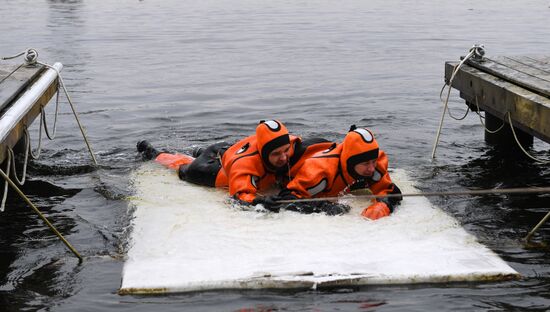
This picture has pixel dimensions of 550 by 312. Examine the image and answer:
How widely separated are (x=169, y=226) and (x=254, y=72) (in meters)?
10.6

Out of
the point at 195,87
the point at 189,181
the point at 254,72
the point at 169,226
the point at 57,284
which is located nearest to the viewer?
the point at 57,284

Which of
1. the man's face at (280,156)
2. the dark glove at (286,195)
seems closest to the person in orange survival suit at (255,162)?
the man's face at (280,156)

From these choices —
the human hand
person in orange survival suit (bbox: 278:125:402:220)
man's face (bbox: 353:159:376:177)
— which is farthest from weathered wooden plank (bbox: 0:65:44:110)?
the human hand

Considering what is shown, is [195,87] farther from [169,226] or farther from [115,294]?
[115,294]

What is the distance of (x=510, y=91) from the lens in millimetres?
9156

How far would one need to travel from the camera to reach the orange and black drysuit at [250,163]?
321 inches

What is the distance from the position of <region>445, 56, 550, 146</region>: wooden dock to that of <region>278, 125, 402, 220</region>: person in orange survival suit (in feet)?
5.01

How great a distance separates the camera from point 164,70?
1833cm

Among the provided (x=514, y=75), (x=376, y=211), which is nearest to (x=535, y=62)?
(x=514, y=75)

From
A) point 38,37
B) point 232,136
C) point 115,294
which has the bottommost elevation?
point 38,37

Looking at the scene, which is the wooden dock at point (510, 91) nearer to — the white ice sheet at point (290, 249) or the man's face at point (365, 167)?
the white ice sheet at point (290, 249)

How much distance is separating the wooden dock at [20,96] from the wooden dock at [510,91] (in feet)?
15.6

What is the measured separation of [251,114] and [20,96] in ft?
17.6

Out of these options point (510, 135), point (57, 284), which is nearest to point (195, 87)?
point (510, 135)
